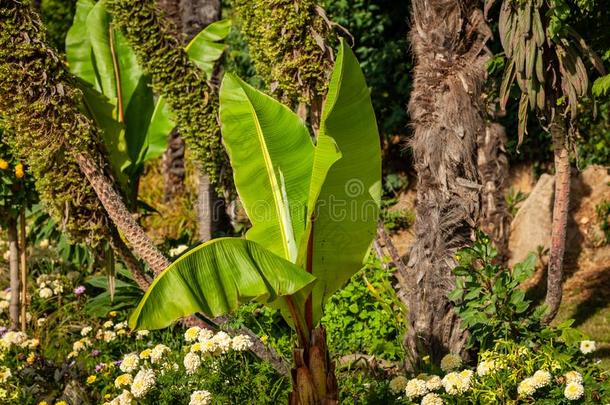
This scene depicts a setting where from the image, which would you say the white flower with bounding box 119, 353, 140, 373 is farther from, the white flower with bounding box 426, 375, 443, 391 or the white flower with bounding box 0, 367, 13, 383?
the white flower with bounding box 426, 375, 443, 391

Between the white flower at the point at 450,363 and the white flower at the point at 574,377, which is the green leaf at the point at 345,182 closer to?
the white flower at the point at 450,363

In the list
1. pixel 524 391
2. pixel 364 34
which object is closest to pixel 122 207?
pixel 524 391

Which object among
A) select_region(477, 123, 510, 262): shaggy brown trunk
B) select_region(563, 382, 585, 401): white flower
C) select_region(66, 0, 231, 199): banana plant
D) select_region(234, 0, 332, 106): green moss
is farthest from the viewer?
select_region(477, 123, 510, 262): shaggy brown trunk

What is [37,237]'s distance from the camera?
316 inches

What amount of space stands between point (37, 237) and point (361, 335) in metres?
3.50

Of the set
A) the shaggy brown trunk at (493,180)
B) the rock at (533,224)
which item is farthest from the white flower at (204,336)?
the rock at (533,224)

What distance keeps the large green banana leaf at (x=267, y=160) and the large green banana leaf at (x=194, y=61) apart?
3013 millimetres

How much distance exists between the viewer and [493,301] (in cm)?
Result: 500

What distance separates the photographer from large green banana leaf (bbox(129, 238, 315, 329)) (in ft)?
12.0

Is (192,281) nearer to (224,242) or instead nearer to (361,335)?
(224,242)

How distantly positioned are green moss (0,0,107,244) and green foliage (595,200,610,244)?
554cm

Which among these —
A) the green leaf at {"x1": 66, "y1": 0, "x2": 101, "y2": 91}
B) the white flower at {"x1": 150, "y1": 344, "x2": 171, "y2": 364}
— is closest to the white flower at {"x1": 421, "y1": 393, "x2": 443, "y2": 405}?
the white flower at {"x1": 150, "y1": 344, "x2": 171, "y2": 364}

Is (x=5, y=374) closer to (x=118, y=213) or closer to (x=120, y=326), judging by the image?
(x=120, y=326)

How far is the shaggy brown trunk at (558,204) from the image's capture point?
19.7 feet
